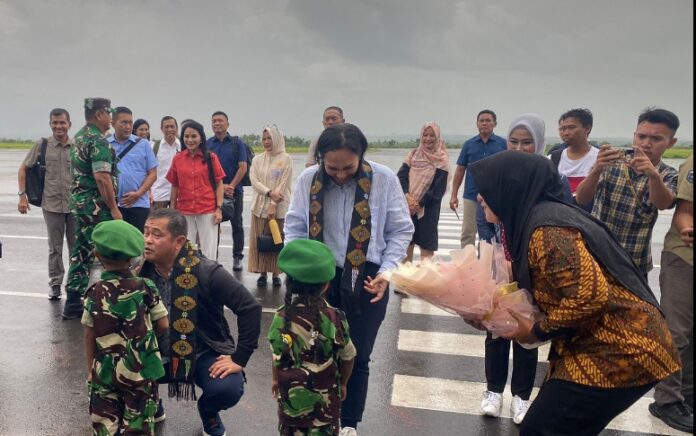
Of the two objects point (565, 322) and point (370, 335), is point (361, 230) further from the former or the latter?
point (565, 322)

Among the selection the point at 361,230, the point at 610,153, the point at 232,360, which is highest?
the point at 610,153

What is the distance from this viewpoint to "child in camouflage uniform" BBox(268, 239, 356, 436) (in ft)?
8.89

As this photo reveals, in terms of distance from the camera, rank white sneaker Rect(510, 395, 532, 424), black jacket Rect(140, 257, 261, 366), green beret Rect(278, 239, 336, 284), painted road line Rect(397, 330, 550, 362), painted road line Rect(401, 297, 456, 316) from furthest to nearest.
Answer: painted road line Rect(401, 297, 456, 316), painted road line Rect(397, 330, 550, 362), white sneaker Rect(510, 395, 532, 424), black jacket Rect(140, 257, 261, 366), green beret Rect(278, 239, 336, 284)

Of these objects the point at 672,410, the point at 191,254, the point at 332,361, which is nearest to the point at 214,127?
the point at 191,254

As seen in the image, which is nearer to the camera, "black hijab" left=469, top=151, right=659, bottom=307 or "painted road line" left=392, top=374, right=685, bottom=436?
"black hijab" left=469, top=151, right=659, bottom=307

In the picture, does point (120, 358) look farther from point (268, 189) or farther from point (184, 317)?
point (268, 189)

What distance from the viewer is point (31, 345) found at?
5070 mm

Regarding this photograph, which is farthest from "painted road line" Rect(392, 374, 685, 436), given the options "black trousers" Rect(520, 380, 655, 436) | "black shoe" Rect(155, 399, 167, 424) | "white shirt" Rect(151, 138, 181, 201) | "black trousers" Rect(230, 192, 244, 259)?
"white shirt" Rect(151, 138, 181, 201)

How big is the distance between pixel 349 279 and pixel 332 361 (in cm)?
57

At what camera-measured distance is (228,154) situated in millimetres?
7941

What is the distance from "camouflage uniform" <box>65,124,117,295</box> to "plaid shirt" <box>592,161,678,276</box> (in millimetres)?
4268

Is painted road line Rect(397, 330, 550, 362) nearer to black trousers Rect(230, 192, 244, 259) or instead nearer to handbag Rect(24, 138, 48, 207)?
black trousers Rect(230, 192, 244, 259)

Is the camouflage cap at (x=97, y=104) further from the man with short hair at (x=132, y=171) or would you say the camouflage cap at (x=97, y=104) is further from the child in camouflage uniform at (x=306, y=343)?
the child in camouflage uniform at (x=306, y=343)

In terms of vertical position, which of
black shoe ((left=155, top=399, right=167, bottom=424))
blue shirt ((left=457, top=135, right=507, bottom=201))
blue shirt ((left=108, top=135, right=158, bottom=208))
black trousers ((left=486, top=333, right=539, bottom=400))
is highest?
blue shirt ((left=457, top=135, right=507, bottom=201))
